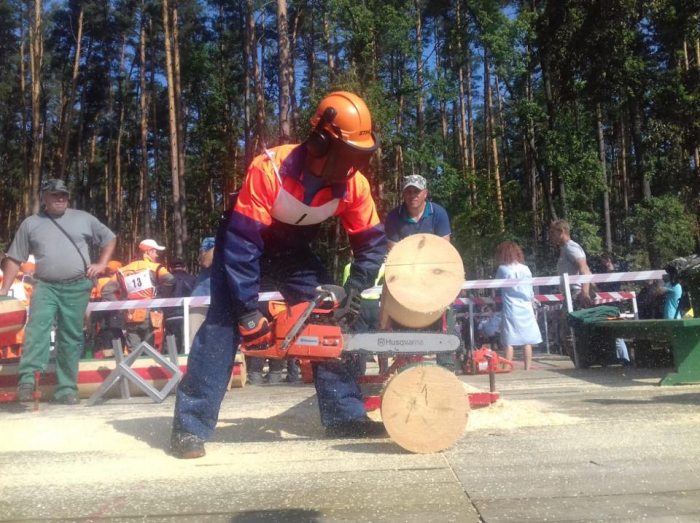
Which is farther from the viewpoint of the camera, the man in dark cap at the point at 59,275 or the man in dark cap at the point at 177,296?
the man in dark cap at the point at 177,296

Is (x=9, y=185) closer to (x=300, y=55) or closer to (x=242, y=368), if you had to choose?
(x=300, y=55)

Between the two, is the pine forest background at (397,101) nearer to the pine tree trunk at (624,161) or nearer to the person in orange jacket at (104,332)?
the pine tree trunk at (624,161)

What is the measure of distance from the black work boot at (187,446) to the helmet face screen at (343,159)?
1508mm

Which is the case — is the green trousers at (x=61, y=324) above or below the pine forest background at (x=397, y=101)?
below

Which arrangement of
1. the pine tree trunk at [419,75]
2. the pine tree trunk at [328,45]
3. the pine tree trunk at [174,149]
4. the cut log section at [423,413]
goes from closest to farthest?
1. the cut log section at [423,413]
2. the pine tree trunk at [174,149]
3. the pine tree trunk at [328,45]
4. the pine tree trunk at [419,75]

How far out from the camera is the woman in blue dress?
824 cm

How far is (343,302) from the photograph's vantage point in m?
3.68

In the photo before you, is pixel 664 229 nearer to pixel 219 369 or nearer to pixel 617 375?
pixel 617 375

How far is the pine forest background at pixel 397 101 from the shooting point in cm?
2219

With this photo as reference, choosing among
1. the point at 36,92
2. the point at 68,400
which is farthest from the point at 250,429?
the point at 36,92

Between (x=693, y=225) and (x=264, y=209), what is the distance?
78.0ft

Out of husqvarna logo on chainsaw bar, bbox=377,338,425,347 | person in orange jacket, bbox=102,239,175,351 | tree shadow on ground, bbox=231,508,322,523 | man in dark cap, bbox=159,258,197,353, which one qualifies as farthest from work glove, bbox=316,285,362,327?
person in orange jacket, bbox=102,239,175,351

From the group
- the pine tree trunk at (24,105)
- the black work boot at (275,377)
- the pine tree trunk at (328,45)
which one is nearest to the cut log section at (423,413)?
the black work boot at (275,377)

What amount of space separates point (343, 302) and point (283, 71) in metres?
17.0
